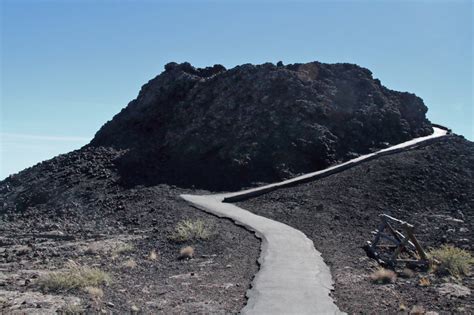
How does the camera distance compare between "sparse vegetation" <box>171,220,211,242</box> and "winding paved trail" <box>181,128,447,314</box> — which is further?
"sparse vegetation" <box>171,220,211,242</box>

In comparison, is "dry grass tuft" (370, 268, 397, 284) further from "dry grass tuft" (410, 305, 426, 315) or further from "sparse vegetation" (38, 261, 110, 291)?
"sparse vegetation" (38, 261, 110, 291)

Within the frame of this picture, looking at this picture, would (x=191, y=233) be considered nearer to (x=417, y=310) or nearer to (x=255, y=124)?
(x=417, y=310)

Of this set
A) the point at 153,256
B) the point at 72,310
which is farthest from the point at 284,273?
the point at 72,310

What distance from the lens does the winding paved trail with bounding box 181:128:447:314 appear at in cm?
869

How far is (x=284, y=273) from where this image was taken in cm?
1105

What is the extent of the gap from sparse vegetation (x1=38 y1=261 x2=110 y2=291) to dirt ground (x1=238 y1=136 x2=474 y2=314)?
4.73m

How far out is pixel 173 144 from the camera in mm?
33312

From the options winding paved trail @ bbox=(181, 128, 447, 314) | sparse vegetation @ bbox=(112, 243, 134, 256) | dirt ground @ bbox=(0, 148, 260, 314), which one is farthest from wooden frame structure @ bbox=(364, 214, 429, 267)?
sparse vegetation @ bbox=(112, 243, 134, 256)

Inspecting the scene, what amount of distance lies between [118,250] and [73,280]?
13.9ft

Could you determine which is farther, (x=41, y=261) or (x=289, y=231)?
(x=289, y=231)

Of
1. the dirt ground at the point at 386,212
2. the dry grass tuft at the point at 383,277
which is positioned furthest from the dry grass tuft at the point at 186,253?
the dry grass tuft at the point at 383,277

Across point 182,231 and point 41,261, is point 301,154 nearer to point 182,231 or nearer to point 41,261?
point 182,231

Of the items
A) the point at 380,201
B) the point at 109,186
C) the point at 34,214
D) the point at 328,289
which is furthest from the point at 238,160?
the point at 328,289

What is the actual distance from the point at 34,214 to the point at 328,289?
67.1 ft
